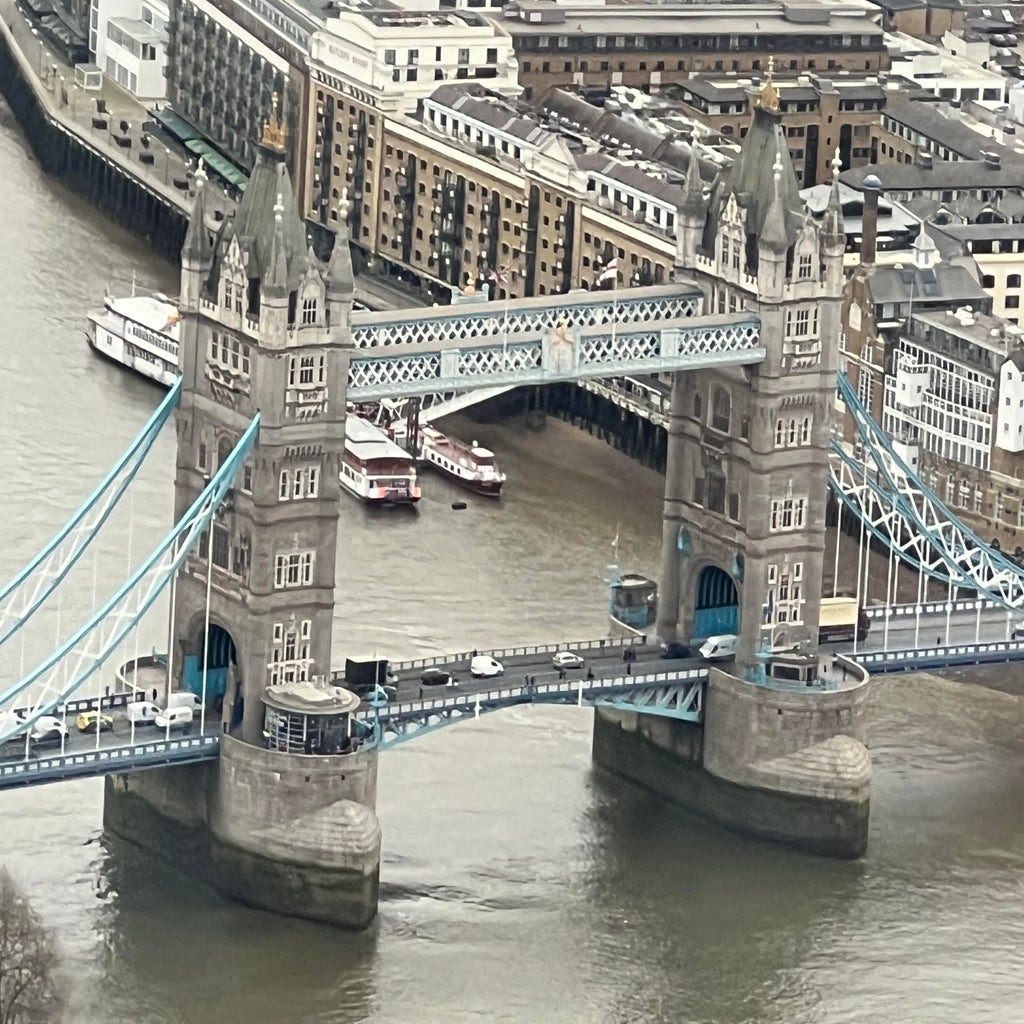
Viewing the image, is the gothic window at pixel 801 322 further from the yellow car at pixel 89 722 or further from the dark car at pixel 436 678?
the yellow car at pixel 89 722

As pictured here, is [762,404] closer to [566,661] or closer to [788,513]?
[788,513]

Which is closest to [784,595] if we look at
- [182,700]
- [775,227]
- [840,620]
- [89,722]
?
[840,620]

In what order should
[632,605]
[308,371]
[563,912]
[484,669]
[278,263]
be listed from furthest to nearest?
[632,605]
[484,669]
[563,912]
[308,371]
[278,263]

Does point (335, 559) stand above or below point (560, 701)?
above

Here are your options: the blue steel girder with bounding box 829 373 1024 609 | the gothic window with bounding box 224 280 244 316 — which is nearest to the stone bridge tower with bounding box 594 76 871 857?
the blue steel girder with bounding box 829 373 1024 609

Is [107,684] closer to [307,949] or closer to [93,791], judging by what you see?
[93,791]
